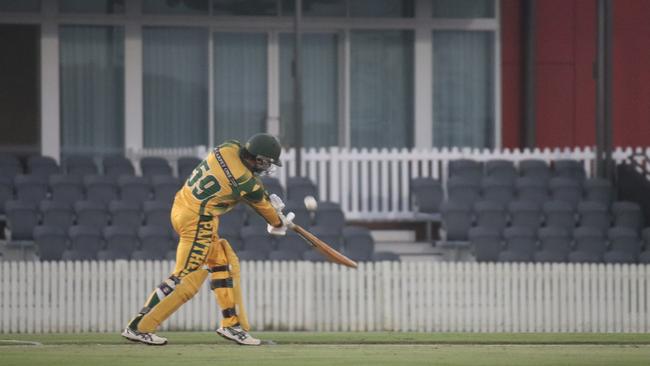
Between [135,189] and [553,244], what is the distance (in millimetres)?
6320

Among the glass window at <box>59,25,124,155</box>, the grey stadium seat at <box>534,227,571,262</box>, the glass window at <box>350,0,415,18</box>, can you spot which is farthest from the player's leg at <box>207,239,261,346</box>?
the glass window at <box>350,0,415,18</box>

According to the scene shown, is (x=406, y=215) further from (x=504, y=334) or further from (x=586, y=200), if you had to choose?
(x=504, y=334)

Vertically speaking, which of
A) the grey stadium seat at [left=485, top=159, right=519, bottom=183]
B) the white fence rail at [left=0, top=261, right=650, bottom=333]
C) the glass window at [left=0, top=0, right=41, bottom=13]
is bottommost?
the white fence rail at [left=0, top=261, right=650, bottom=333]

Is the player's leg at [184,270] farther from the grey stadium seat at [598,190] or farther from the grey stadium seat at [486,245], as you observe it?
the grey stadium seat at [598,190]

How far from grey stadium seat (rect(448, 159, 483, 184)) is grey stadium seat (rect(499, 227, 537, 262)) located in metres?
2.12

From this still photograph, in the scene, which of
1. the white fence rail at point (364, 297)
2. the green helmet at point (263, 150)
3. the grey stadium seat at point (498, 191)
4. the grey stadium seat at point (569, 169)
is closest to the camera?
the green helmet at point (263, 150)

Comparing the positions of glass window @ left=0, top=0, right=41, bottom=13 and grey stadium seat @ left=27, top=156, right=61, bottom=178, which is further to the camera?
glass window @ left=0, top=0, right=41, bottom=13

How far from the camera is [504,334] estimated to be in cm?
1920

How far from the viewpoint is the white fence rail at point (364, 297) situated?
2027 cm

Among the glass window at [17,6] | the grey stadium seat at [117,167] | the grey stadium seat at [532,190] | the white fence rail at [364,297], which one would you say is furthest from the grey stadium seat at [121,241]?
the grey stadium seat at [532,190]

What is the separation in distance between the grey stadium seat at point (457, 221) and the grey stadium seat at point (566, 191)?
161cm

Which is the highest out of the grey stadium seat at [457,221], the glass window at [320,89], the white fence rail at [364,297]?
the glass window at [320,89]

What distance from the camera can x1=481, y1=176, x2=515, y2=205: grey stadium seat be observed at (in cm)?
2358

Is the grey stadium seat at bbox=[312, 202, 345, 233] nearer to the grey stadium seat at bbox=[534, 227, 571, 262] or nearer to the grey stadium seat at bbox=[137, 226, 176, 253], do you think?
the grey stadium seat at bbox=[137, 226, 176, 253]
